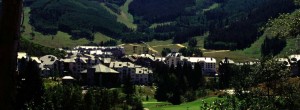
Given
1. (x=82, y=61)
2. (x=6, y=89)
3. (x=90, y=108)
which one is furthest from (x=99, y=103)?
(x=82, y=61)

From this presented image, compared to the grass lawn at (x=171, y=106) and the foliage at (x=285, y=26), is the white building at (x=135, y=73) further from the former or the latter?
the foliage at (x=285, y=26)

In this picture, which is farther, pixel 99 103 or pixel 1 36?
pixel 99 103

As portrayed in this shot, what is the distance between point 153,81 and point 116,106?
240 feet

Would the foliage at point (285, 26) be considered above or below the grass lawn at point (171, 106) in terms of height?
above

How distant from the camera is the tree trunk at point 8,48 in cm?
915

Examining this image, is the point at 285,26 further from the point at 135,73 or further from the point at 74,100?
the point at 135,73

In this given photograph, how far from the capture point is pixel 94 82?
496 feet

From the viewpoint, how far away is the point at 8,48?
9195mm

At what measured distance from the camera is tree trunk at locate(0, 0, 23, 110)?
915 centimetres

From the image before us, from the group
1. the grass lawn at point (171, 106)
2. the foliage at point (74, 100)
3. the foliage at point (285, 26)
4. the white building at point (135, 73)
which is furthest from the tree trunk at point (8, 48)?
the white building at point (135, 73)

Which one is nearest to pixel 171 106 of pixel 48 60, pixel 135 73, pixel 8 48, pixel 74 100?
pixel 74 100

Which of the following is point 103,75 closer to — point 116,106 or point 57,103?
point 116,106

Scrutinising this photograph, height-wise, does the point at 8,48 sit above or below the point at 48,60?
below

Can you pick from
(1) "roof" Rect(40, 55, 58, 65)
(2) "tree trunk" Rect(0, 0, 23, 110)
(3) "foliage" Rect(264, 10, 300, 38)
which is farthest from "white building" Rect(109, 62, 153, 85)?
(2) "tree trunk" Rect(0, 0, 23, 110)
